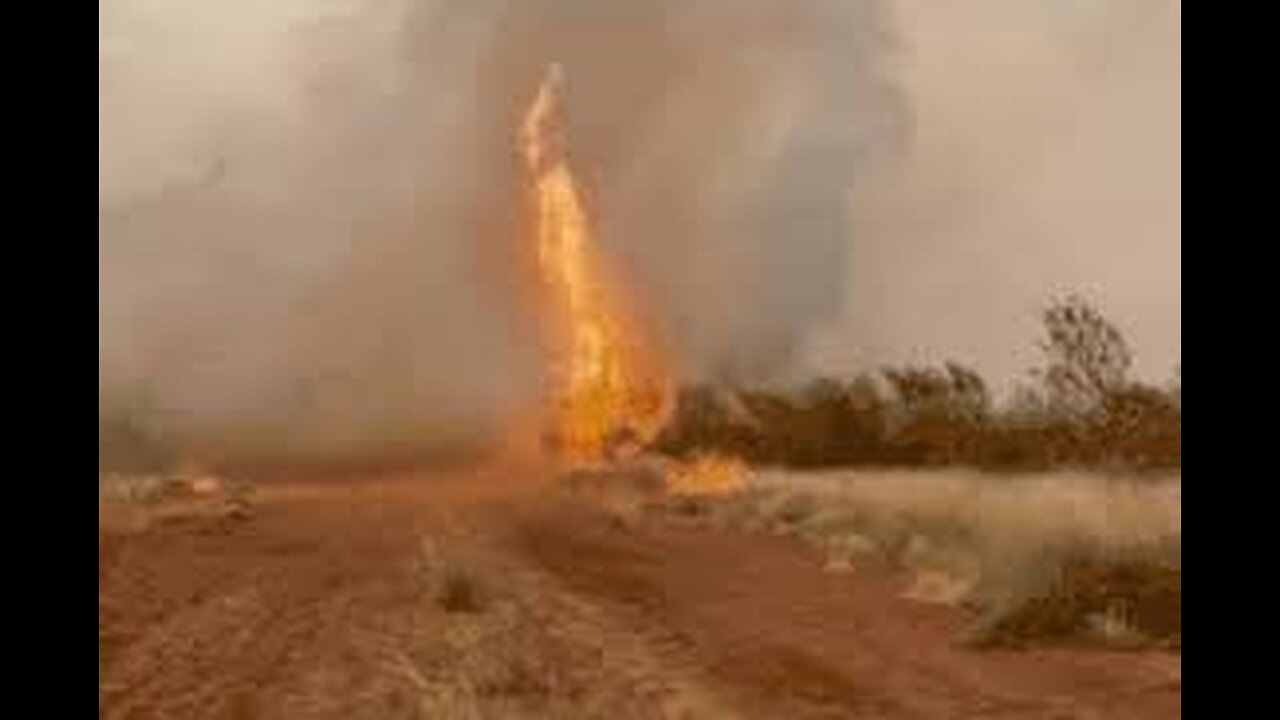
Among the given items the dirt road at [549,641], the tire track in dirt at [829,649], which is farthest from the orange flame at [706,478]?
the tire track in dirt at [829,649]

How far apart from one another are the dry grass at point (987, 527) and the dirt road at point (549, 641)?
87cm

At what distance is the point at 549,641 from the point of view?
19219 mm

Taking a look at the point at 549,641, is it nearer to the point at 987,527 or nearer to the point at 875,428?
the point at 987,527

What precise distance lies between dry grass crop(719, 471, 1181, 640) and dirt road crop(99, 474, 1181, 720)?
2.85 feet

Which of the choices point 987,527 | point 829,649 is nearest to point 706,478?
point 987,527

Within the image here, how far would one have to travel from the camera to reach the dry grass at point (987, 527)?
75.8 ft

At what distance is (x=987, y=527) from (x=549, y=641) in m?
13.1

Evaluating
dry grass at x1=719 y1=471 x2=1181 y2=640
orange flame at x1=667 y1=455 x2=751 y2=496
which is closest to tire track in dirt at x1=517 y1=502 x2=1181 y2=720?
dry grass at x1=719 y1=471 x2=1181 y2=640

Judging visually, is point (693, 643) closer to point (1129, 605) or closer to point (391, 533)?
point (1129, 605)

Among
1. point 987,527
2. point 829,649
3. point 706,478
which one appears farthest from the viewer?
point 706,478

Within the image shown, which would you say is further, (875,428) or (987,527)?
(875,428)

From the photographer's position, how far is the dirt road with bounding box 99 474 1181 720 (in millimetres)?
15867
